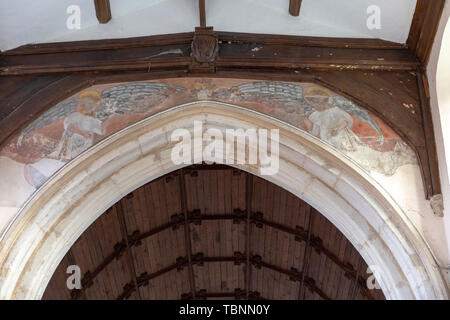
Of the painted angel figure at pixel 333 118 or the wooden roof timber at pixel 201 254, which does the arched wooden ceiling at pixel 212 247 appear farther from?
the painted angel figure at pixel 333 118

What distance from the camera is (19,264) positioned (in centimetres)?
542

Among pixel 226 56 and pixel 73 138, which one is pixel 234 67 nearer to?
pixel 226 56

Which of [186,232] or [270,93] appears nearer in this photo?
[270,93]

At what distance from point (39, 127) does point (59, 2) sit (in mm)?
1264

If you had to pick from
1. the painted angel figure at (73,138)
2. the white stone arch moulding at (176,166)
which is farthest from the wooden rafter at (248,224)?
the painted angel figure at (73,138)

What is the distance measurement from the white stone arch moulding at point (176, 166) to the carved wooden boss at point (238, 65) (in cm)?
52

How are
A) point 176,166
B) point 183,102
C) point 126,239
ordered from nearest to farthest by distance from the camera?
1. point 183,102
2. point 176,166
3. point 126,239

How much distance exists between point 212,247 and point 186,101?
349 centimetres

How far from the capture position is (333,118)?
6.23 metres

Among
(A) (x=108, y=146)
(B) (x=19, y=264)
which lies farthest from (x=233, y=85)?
(B) (x=19, y=264)

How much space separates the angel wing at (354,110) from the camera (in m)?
6.19

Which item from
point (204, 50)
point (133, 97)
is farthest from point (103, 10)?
point (204, 50)
